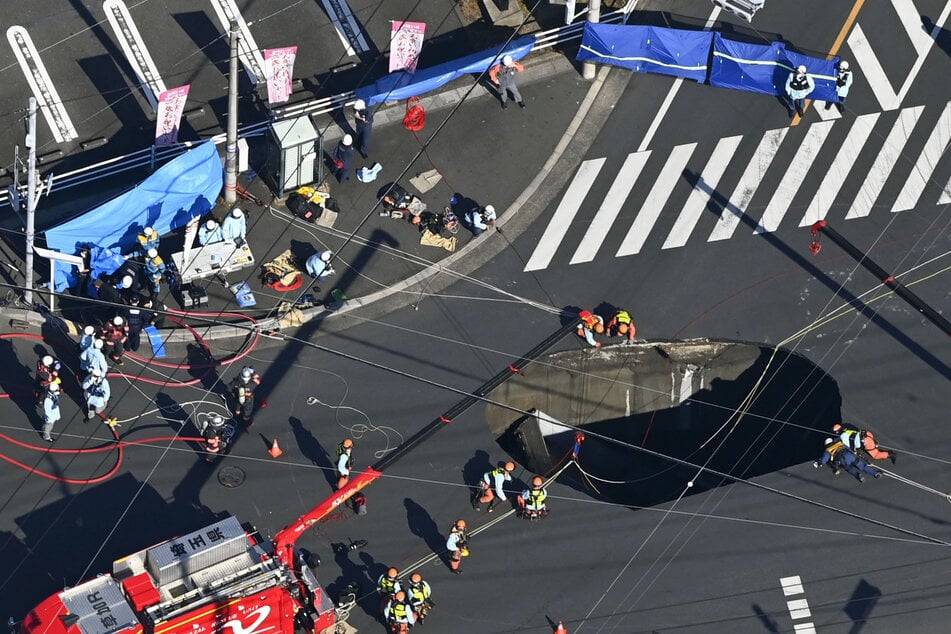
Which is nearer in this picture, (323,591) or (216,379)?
(323,591)

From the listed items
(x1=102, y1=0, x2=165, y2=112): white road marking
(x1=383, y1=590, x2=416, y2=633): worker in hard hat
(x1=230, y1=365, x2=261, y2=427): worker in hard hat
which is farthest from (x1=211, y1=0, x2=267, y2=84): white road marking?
(x1=383, y1=590, x2=416, y2=633): worker in hard hat

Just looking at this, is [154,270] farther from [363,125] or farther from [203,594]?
[203,594]

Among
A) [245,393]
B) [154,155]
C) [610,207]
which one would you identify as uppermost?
[154,155]

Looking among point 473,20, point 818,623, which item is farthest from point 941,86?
point 818,623

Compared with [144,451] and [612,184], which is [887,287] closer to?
[612,184]

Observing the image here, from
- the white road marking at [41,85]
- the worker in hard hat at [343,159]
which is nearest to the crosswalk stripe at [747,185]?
the worker in hard hat at [343,159]

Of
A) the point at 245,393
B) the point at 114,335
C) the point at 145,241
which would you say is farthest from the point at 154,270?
the point at 245,393

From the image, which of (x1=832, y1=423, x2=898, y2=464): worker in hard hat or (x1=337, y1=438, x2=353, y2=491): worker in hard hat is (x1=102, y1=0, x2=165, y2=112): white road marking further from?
(x1=832, y1=423, x2=898, y2=464): worker in hard hat
